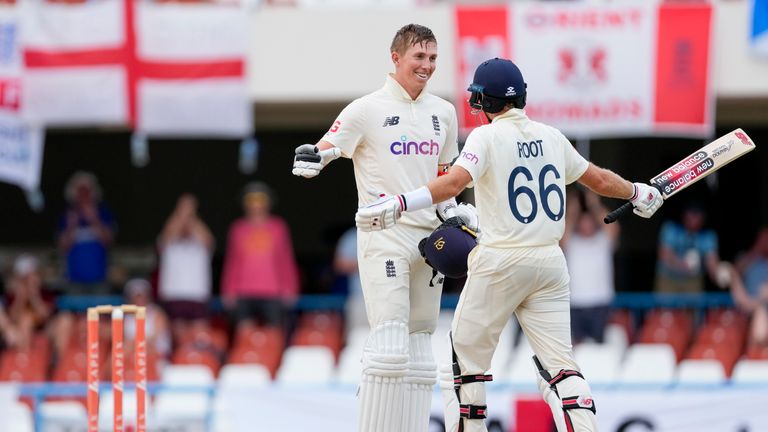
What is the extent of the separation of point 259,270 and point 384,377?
7.87 m

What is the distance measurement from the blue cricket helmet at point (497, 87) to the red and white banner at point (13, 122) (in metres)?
8.71

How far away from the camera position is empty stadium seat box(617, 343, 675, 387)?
1357 cm

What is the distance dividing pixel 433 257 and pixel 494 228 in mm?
422

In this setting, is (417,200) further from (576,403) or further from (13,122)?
(13,122)

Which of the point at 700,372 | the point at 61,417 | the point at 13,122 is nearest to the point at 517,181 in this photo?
the point at 61,417

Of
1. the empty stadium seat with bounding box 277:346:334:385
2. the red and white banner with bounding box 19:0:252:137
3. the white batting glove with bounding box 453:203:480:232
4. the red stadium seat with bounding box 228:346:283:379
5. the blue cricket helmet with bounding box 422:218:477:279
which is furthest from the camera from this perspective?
the red and white banner with bounding box 19:0:252:137

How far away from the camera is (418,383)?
838 cm

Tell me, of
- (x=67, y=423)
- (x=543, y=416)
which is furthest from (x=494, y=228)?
(x=67, y=423)

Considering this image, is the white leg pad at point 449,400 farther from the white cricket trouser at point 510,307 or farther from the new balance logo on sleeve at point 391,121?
the new balance logo on sleeve at point 391,121

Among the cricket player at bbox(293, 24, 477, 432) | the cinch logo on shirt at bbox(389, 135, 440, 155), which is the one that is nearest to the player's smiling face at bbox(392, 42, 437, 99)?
the cricket player at bbox(293, 24, 477, 432)

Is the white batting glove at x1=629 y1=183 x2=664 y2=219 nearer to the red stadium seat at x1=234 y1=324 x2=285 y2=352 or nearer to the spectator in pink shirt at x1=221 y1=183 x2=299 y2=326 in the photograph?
the red stadium seat at x1=234 y1=324 x2=285 y2=352

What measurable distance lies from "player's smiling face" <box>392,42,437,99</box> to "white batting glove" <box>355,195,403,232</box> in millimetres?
1112

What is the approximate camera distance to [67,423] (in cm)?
1236

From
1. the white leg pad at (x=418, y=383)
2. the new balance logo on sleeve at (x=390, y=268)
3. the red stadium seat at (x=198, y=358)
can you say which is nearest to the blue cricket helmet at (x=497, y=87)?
the new balance logo on sleeve at (x=390, y=268)
